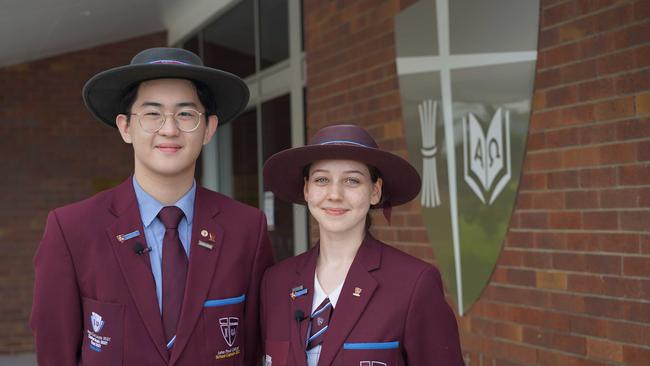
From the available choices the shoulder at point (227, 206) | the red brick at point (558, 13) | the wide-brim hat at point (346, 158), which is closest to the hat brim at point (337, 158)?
the wide-brim hat at point (346, 158)

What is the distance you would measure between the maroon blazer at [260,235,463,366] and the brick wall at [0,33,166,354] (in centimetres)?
810

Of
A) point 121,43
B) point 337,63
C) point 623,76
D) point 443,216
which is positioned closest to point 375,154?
point 623,76

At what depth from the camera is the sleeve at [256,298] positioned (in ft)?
8.72

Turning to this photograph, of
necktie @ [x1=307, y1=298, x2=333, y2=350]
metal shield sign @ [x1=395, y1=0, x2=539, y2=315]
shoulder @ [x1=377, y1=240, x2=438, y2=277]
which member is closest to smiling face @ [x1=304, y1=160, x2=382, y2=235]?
shoulder @ [x1=377, y1=240, x2=438, y2=277]

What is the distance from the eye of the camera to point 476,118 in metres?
4.43

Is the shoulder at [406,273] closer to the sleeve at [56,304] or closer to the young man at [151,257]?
the young man at [151,257]

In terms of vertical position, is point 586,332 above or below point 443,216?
below

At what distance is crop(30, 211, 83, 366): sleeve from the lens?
2443 millimetres

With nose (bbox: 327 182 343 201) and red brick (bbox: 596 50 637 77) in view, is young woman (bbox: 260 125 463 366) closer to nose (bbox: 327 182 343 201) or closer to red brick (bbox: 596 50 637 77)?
nose (bbox: 327 182 343 201)

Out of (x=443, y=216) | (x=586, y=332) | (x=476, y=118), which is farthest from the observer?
(x=443, y=216)

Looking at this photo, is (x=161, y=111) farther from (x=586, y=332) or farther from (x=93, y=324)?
(x=586, y=332)

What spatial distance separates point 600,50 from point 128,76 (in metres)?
2.06

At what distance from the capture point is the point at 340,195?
2.47 m

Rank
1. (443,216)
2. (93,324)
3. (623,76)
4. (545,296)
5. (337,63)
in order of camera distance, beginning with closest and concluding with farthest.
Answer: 1. (93,324)
2. (623,76)
3. (545,296)
4. (443,216)
5. (337,63)
